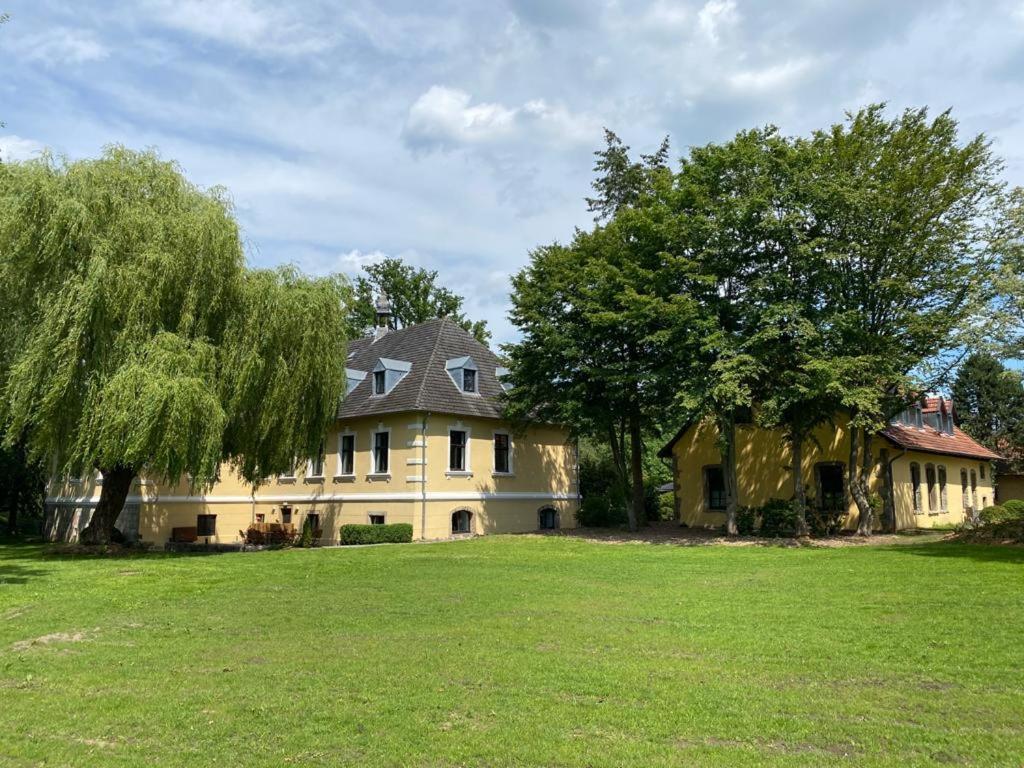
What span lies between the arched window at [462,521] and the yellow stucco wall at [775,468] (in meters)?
9.70

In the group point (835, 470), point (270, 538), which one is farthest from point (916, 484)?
point (270, 538)

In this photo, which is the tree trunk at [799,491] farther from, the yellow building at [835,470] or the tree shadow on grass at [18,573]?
the tree shadow on grass at [18,573]

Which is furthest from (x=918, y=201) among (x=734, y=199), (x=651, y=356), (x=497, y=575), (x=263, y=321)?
(x=263, y=321)

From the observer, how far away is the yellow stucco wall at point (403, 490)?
2595 centimetres

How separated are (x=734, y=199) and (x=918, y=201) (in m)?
5.63

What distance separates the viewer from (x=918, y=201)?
22.3 metres

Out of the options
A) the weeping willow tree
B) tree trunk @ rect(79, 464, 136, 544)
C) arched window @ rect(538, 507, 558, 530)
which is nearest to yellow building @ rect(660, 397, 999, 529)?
arched window @ rect(538, 507, 558, 530)

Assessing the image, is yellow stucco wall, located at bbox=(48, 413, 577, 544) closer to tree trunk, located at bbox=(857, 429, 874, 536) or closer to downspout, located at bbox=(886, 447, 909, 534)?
tree trunk, located at bbox=(857, 429, 874, 536)

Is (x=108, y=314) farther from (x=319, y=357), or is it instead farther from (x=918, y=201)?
(x=918, y=201)

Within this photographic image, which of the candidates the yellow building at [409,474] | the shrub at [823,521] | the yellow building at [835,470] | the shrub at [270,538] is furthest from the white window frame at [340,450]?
the shrub at [823,521]

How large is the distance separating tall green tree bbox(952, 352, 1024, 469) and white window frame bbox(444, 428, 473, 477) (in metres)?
38.0

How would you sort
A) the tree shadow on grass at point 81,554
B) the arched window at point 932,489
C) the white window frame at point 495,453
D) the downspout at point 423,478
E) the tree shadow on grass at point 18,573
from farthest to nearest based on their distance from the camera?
the arched window at point 932,489 → the white window frame at point 495,453 → the downspout at point 423,478 → the tree shadow on grass at point 81,554 → the tree shadow on grass at point 18,573

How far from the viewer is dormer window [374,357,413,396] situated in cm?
2786

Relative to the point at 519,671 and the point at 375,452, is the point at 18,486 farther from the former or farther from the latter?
the point at 519,671
